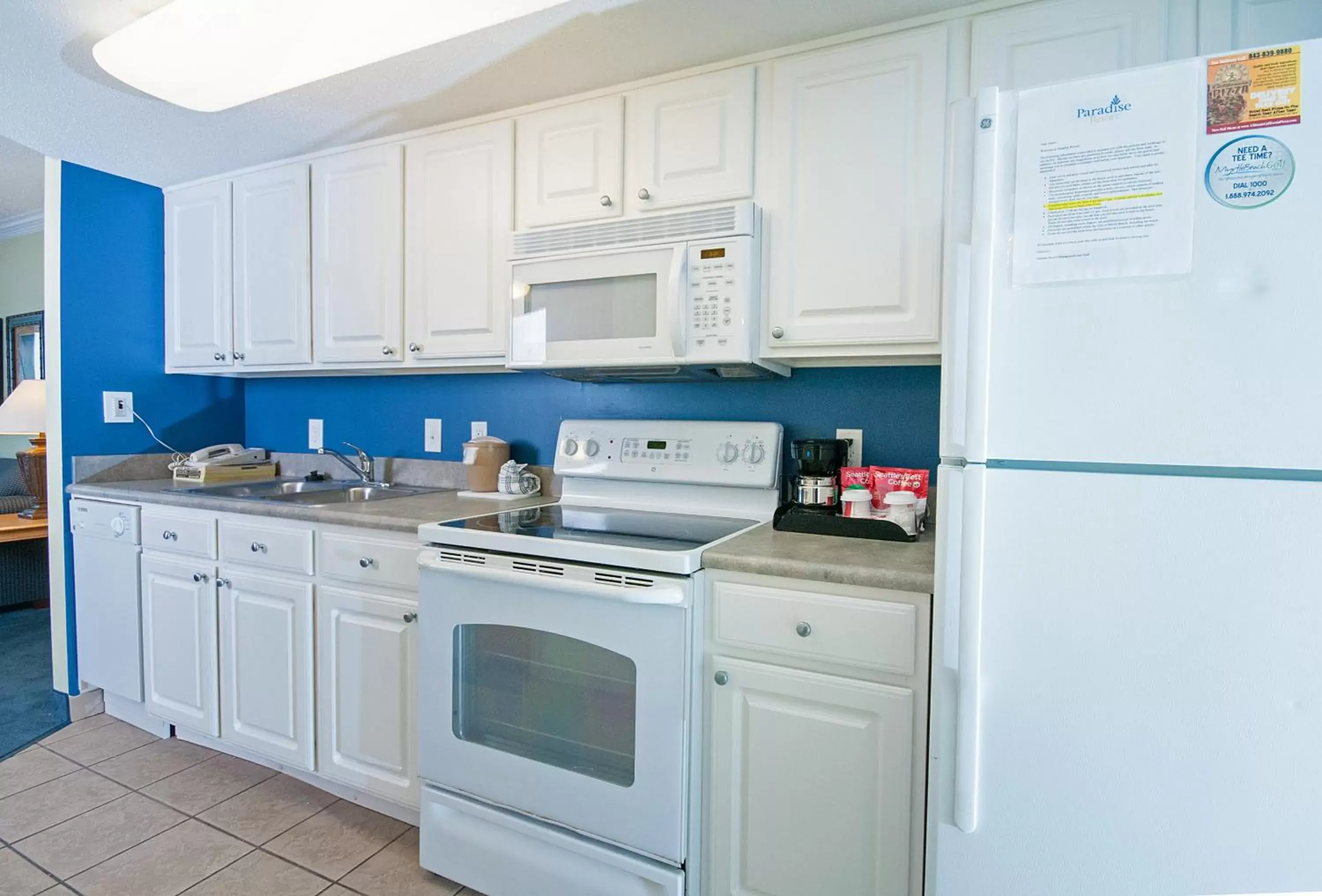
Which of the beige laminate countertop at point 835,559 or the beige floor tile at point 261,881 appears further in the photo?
the beige floor tile at point 261,881

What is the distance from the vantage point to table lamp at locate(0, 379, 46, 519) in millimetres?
3400

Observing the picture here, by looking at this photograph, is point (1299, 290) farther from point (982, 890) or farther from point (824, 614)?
point (982, 890)

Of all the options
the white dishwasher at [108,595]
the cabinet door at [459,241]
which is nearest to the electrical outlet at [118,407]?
the white dishwasher at [108,595]

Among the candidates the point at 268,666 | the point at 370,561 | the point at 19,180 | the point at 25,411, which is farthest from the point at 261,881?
the point at 19,180

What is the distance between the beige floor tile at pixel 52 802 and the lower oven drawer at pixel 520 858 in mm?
1090

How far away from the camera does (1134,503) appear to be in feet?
3.28

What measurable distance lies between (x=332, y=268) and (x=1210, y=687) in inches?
103

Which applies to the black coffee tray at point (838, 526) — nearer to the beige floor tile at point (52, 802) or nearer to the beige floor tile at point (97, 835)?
the beige floor tile at point (97, 835)

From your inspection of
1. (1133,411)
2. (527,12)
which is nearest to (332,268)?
(527,12)

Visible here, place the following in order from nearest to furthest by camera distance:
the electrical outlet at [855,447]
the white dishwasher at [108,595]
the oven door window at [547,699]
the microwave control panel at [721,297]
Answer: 1. the oven door window at [547,699]
2. the microwave control panel at [721,297]
3. the electrical outlet at [855,447]
4. the white dishwasher at [108,595]

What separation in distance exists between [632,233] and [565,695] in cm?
119

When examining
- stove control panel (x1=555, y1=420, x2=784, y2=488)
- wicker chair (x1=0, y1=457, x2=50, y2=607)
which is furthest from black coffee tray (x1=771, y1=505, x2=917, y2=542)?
wicker chair (x1=0, y1=457, x2=50, y2=607)

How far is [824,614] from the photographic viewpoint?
1.36 meters

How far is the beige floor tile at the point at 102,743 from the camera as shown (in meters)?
2.39
